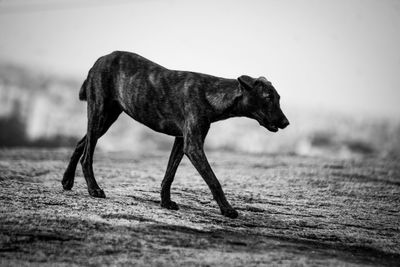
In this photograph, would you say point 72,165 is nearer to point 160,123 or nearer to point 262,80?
point 160,123

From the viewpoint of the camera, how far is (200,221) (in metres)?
6.72

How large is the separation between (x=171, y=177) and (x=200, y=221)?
1126mm

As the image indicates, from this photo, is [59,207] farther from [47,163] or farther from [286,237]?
[47,163]

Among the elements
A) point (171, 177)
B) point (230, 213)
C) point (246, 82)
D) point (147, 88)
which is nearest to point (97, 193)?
point (171, 177)

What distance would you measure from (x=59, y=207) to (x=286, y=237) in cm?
296

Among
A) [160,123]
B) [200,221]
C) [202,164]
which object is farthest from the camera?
[160,123]

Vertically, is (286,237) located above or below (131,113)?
below

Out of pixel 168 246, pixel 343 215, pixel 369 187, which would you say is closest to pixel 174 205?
pixel 168 246

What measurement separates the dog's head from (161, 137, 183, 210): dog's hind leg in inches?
48.6

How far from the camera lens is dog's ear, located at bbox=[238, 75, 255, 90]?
702 cm

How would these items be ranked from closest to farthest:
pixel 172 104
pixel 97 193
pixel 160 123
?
pixel 172 104, pixel 160 123, pixel 97 193

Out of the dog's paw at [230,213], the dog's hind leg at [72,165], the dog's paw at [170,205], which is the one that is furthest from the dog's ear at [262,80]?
the dog's hind leg at [72,165]

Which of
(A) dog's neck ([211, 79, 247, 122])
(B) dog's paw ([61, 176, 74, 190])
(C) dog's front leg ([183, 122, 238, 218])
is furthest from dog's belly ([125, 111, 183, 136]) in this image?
(B) dog's paw ([61, 176, 74, 190])

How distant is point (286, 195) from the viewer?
9.55 meters
